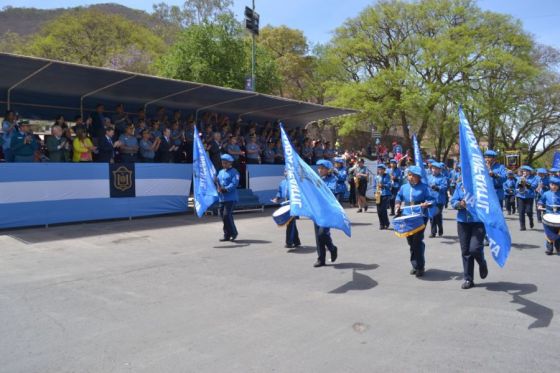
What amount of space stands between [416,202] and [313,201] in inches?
65.1

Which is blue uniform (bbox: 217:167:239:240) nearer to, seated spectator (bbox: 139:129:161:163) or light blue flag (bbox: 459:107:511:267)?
seated spectator (bbox: 139:129:161:163)

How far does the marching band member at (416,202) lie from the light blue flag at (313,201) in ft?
3.25

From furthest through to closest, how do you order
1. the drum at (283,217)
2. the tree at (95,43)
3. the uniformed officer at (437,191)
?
the tree at (95,43), the uniformed officer at (437,191), the drum at (283,217)

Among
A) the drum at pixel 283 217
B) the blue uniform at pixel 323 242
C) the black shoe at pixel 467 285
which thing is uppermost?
the drum at pixel 283 217

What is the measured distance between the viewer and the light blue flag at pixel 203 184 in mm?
10477

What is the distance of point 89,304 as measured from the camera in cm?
618

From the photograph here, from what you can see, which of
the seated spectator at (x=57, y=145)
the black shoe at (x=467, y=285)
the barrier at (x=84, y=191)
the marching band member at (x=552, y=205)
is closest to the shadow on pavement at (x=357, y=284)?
the black shoe at (x=467, y=285)

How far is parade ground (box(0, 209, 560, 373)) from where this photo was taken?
445 centimetres

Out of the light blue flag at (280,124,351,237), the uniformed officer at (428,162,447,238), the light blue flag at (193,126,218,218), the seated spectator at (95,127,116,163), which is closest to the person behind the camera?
the light blue flag at (280,124,351,237)

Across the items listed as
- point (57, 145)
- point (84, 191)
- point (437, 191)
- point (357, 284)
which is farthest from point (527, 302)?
point (57, 145)

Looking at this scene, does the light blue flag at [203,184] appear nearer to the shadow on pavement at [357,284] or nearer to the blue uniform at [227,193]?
the blue uniform at [227,193]

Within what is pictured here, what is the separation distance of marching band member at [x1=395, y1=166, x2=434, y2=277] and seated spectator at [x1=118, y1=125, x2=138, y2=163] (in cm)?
867

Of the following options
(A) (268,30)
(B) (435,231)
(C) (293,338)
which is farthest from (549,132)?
(C) (293,338)

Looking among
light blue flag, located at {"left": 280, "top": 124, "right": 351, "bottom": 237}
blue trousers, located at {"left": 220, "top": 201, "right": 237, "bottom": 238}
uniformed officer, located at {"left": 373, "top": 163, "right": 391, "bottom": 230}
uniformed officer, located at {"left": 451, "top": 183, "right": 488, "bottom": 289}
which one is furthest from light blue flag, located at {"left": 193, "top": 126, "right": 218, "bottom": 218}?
uniformed officer, located at {"left": 451, "top": 183, "right": 488, "bottom": 289}
